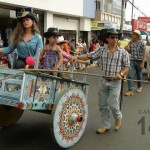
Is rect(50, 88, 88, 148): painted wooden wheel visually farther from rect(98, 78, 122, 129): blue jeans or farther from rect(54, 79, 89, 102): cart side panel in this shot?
rect(98, 78, 122, 129): blue jeans

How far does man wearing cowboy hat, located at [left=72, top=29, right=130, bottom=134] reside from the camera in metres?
5.40

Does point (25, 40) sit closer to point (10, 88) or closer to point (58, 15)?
point (10, 88)

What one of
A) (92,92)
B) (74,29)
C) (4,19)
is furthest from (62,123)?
(74,29)

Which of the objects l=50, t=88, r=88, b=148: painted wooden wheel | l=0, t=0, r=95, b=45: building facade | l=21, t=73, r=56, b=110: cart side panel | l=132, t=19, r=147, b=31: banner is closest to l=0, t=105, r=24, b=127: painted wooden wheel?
l=21, t=73, r=56, b=110: cart side panel

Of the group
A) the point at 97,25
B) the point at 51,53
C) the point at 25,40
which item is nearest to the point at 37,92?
the point at 25,40

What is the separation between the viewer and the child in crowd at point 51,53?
5332 millimetres

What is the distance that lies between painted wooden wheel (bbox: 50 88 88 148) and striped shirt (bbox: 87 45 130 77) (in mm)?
810

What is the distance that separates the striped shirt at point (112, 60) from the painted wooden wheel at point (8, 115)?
157 cm

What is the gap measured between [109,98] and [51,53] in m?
1.22

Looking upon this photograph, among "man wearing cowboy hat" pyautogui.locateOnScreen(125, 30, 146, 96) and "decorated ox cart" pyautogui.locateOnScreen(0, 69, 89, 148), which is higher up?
"man wearing cowboy hat" pyautogui.locateOnScreen(125, 30, 146, 96)

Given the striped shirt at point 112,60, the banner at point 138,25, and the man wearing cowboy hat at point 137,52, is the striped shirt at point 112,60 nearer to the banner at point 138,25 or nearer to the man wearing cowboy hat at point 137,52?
the man wearing cowboy hat at point 137,52

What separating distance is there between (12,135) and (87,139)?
1.21 meters

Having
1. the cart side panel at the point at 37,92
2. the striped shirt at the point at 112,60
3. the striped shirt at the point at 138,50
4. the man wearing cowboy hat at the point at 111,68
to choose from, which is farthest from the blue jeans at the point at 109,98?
the striped shirt at the point at 138,50

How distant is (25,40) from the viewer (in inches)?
192
